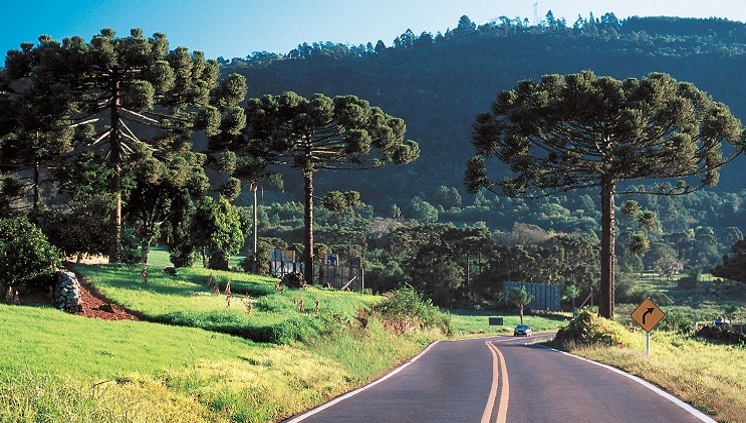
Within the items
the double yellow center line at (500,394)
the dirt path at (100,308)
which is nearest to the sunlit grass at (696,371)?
the double yellow center line at (500,394)

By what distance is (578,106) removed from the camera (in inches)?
1423

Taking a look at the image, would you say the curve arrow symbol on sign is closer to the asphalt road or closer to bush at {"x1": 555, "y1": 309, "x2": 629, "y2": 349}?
the asphalt road

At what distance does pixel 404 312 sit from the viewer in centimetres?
3878

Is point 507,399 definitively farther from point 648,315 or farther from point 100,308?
point 100,308

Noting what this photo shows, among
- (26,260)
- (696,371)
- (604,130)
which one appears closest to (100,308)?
(26,260)

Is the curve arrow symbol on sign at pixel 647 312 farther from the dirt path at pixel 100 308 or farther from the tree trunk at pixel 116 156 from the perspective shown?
the tree trunk at pixel 116 156

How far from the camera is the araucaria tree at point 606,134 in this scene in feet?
117

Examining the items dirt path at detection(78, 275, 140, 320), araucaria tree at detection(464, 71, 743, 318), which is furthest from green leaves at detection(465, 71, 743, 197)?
dirt path at detection(78, 275, 140, 320)

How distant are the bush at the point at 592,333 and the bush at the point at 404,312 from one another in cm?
771

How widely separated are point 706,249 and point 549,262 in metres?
71.5

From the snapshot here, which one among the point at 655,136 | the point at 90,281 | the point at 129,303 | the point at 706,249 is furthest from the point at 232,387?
the point at 706,249

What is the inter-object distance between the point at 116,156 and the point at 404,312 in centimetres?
1563

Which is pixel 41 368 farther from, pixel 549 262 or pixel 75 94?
pixel 549 262

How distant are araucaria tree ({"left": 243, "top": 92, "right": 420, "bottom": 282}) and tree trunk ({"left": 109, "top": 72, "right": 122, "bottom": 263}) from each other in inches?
289
